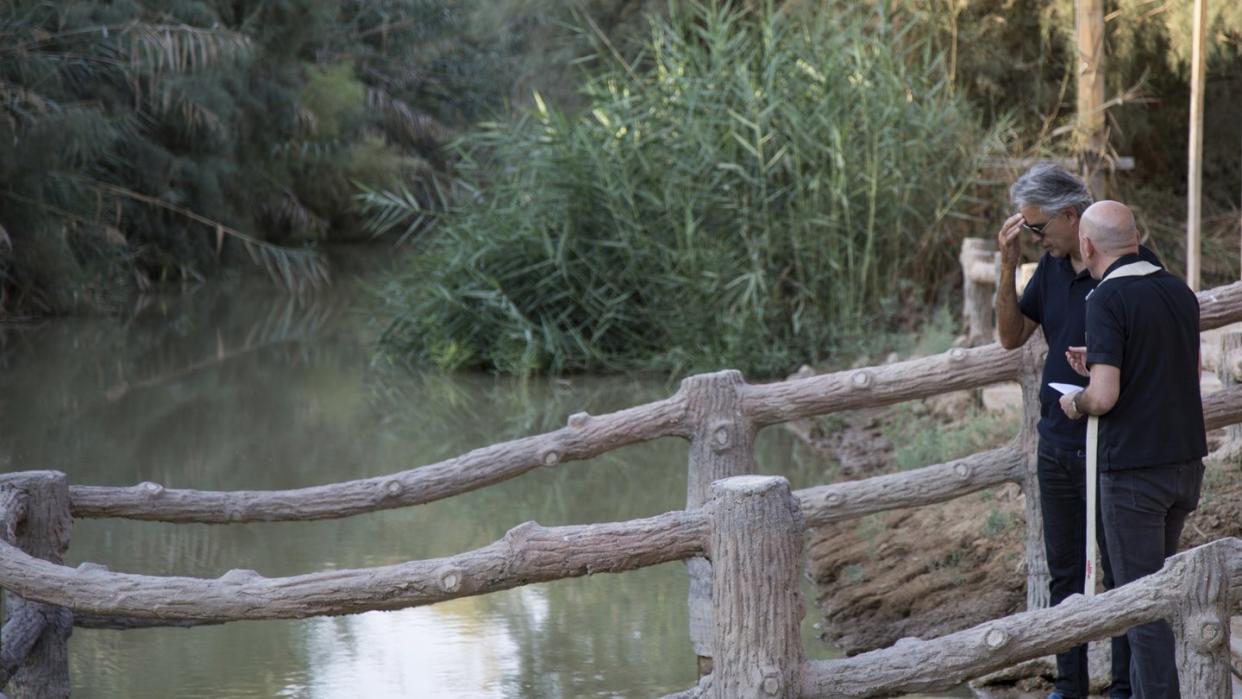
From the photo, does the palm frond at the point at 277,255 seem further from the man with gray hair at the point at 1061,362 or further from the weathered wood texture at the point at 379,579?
the man with gray hair at the point at 1061,362

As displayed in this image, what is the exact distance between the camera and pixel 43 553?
4.41 meters

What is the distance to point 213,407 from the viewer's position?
1183cm

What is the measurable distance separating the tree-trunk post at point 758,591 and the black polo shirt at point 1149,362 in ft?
2.78

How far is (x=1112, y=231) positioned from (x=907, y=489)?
1.64 meters

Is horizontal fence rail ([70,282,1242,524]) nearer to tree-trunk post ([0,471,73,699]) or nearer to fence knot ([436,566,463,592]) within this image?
tree-trunk post ([0,471,73,699])

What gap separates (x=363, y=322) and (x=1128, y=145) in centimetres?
831

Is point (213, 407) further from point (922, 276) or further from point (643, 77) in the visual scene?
point (922, 276)

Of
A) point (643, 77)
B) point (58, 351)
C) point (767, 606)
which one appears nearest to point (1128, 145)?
point (643, 77)

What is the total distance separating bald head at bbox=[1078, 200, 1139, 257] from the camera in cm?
364

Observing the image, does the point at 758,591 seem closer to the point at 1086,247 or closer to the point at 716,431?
the point at 1086,247

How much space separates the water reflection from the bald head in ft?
7.80

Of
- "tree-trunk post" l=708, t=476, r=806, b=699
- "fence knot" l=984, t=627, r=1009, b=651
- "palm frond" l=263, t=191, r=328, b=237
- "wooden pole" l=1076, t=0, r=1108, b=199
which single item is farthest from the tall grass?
"palm frond" l=263, t=191, r=328, b=237

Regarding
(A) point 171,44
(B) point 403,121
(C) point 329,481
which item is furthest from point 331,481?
(B) point 403,121

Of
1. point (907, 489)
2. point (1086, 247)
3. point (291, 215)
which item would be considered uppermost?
point (291, 215)
